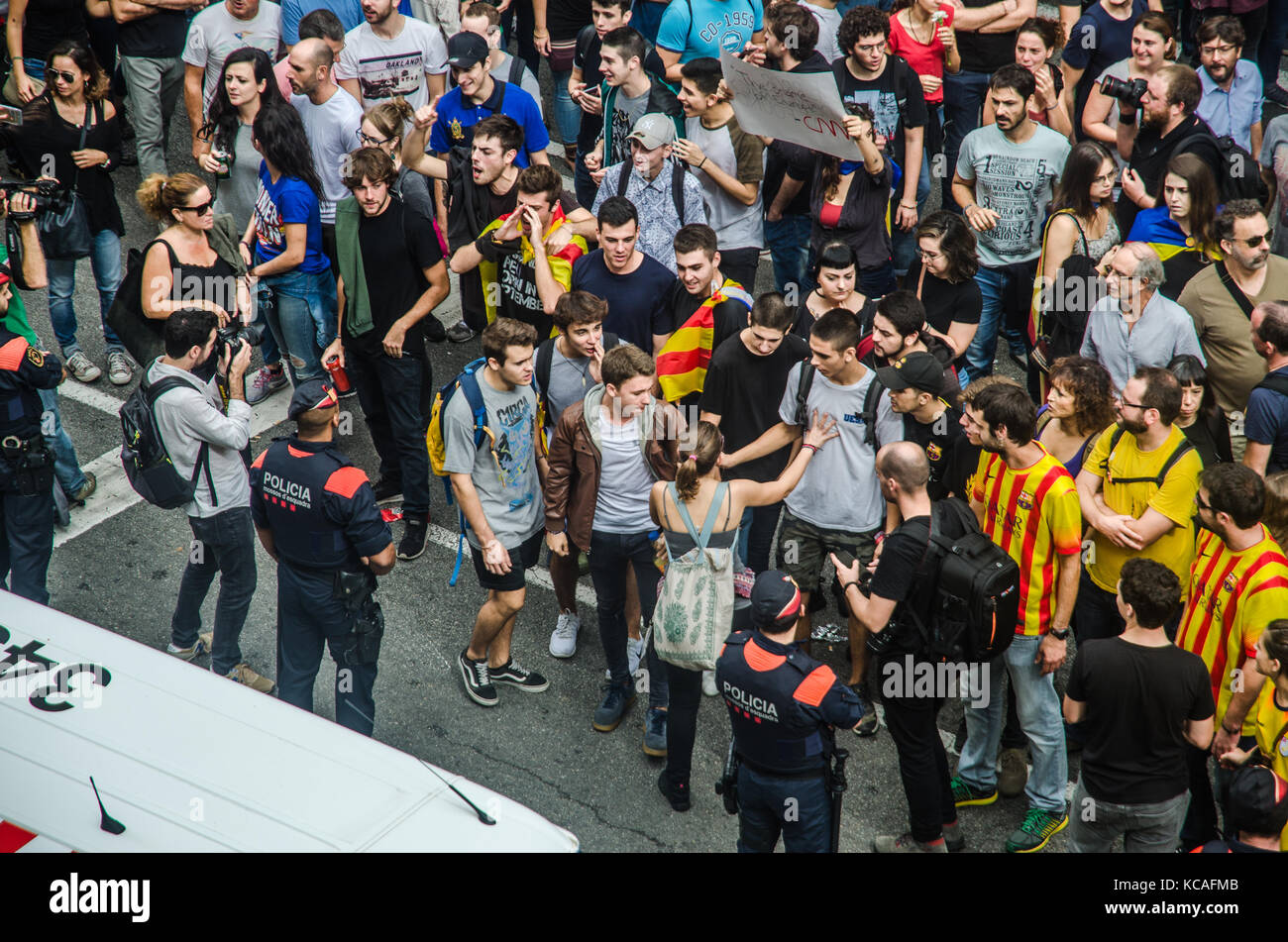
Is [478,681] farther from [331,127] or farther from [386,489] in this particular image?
[331,127]

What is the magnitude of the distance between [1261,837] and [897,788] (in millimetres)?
2070

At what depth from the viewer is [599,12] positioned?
948 centimetres

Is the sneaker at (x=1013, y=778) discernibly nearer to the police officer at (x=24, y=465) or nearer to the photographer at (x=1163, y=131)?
the photographer at (x=1163, y=131)

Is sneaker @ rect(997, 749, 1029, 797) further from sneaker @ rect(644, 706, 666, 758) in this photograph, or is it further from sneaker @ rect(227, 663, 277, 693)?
sneaker @ rect(227, 663, 277, 693)

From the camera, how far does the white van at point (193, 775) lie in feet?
13.9

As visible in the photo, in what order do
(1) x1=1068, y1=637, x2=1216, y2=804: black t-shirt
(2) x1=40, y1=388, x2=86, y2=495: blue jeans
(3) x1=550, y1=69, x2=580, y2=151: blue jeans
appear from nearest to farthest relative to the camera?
1. (1) x1=1068, y1=637, x2=1216, y2=804: black t-shirt
2. (2) x1=40, y1=388, x2=86, y2=495: blue jeans
3. (3) x1=550, y1=69, x2=580, y2=151: blue jeans

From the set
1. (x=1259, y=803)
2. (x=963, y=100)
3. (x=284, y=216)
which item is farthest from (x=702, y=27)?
(x=1259, y=803)

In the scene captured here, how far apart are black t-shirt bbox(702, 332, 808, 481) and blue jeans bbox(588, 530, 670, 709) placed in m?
0.90

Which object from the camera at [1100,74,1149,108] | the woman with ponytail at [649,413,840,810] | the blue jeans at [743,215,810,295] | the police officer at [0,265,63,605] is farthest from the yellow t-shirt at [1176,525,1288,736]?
the police officer at [0,265,63,605]

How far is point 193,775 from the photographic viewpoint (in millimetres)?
4461

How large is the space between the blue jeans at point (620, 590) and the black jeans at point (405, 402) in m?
1.83

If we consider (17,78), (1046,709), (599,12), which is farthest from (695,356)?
(17,78)

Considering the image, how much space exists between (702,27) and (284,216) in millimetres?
3391

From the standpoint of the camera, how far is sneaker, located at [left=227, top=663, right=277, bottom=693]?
695cm
